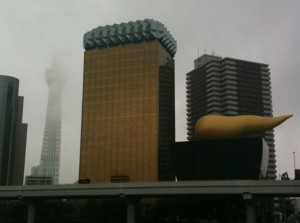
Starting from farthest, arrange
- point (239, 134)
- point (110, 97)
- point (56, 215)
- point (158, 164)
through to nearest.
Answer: point (110, 97) < point (158, 164) < point (56, 215) < point (239, 134)

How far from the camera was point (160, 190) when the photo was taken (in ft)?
255

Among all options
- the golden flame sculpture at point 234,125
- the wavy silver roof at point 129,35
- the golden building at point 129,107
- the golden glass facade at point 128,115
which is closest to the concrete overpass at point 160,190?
the golden flame sculpture at point 234,125

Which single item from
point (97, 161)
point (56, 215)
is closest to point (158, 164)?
point (97, 161)

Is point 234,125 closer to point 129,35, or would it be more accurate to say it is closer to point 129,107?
point 129,107

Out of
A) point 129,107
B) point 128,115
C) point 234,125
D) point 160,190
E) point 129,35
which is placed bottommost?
point 160,190

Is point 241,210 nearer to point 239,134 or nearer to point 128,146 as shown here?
point 239,134

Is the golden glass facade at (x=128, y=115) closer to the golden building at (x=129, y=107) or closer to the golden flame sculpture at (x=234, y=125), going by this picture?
the golden building at (x=129, y=107)

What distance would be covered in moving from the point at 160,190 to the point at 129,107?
104m

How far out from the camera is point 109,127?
182750 millimetres

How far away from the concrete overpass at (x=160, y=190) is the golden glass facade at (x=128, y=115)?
86290 mm

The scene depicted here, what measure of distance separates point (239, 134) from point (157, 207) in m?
26.7

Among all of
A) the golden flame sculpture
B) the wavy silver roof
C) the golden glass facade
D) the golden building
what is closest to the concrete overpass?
the golden flame sculpture

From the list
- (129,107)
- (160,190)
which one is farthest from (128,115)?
(160,190)

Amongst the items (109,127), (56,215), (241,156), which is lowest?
(56,215)
